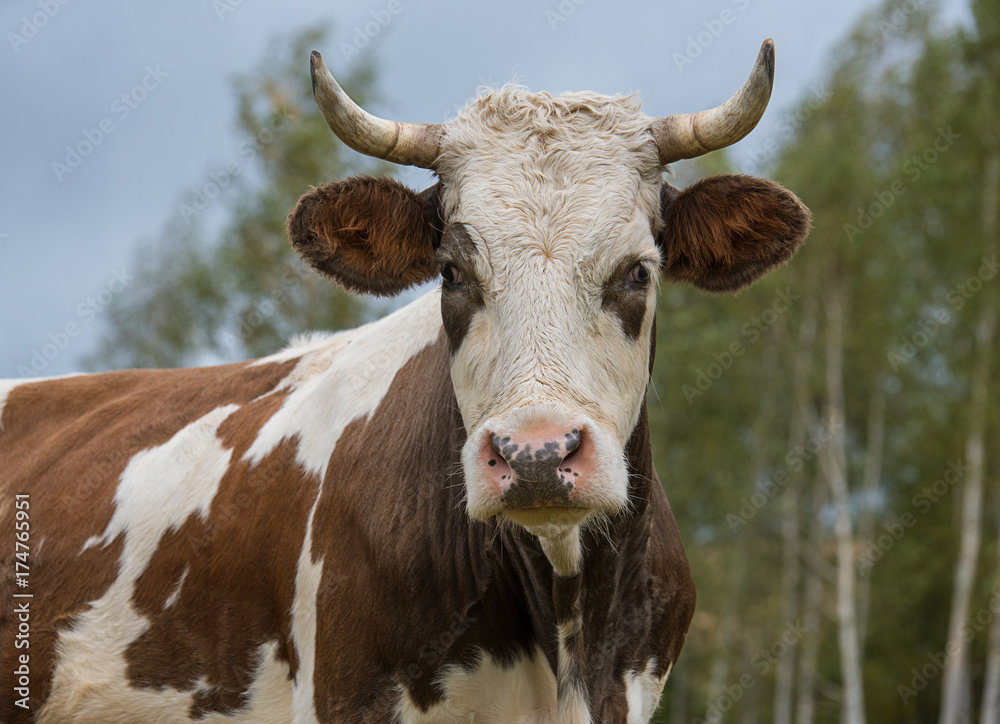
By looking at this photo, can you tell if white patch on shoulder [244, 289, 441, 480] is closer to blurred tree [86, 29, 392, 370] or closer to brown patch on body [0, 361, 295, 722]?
brown patch on body [0, 361, 295, 722]

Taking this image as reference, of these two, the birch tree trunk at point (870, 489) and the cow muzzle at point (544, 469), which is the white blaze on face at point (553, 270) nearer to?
the cow muzzle at point (544, 469)

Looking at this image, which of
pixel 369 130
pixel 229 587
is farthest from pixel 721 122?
pixel 229 587

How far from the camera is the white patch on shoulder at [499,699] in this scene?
3.74m

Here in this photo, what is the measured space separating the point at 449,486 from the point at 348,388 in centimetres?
91

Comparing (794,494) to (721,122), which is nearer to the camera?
(721,122)

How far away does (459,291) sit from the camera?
3717 millimetres

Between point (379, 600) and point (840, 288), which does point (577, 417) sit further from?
point (840, 288)

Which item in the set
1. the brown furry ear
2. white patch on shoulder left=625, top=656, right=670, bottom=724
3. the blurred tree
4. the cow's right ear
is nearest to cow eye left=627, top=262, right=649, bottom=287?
the brown furry ear

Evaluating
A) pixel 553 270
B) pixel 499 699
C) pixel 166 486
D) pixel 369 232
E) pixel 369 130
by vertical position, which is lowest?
pixel 499 699

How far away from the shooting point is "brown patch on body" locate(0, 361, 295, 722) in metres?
4.91

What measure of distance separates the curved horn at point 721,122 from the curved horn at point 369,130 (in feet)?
3.00

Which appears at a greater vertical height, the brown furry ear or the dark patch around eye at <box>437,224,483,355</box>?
the brown furry ear

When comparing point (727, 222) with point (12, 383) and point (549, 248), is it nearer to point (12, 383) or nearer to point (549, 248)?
point (549, 248)

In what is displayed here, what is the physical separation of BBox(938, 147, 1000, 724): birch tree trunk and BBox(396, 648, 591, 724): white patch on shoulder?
19.8 metres
